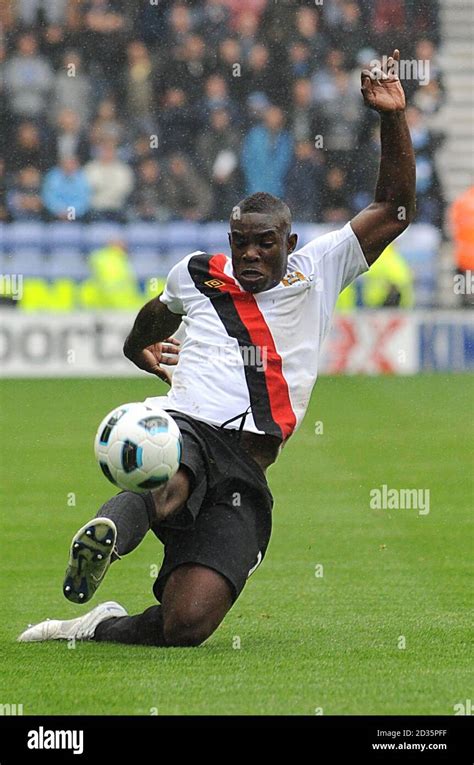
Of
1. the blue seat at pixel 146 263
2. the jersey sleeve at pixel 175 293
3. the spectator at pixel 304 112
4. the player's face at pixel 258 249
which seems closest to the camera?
the player's face at pixel 258 249

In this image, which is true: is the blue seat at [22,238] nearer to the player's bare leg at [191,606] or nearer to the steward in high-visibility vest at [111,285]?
the steward in high-visibility vest at [111,285]

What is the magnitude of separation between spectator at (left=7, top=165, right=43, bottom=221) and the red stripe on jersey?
47.8ft

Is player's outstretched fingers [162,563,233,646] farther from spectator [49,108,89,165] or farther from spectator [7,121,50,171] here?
spectator [7,121,50,171]

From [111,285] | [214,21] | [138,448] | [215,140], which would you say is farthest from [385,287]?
[138,448]

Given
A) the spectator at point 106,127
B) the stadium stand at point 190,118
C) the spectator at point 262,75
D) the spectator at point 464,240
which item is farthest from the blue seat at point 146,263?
the spectator at point 464,240

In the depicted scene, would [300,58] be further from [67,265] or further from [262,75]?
[67,265]

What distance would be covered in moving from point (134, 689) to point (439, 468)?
22.0ft

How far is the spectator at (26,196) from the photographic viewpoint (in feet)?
66.3

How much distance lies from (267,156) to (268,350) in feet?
47.8

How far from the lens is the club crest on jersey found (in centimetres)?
593

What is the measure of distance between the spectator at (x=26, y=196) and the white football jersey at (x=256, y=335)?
14.4m

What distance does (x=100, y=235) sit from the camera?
19.7 metres

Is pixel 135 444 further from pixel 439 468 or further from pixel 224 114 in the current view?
pixel 224 114

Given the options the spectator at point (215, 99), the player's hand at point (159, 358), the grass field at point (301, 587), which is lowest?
the grass field at point (301, 587)
